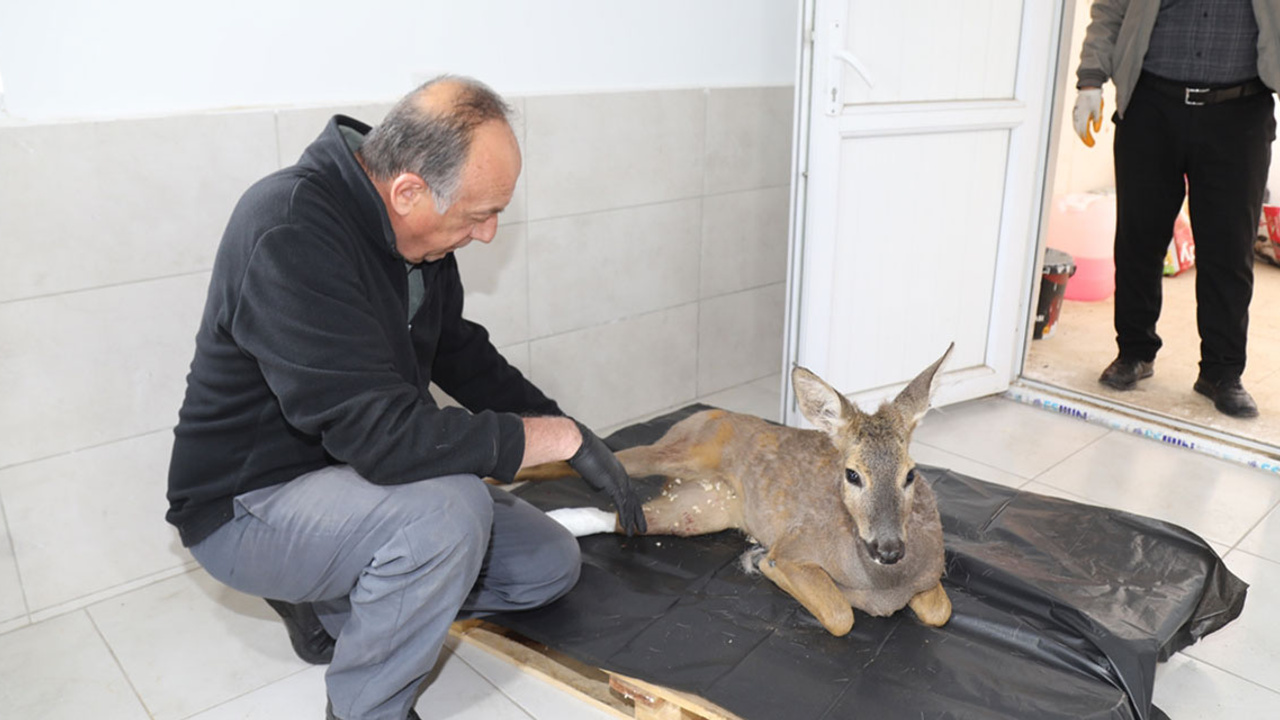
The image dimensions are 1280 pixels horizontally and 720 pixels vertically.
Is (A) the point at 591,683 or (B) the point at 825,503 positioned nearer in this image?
(A) the point at 591,683

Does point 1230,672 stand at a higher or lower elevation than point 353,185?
lower

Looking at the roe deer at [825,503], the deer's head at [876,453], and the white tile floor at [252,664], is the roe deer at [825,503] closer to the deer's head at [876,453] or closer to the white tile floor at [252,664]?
the deer's head at [876,453]

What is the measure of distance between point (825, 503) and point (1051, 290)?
3705mm

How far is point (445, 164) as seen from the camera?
2426mm

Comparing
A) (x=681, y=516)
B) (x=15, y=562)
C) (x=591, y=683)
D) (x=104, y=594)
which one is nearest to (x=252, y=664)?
(x=104, y=594)

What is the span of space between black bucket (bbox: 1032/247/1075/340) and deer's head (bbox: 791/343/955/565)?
3.60 metres

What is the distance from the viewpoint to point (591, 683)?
9.52 ft

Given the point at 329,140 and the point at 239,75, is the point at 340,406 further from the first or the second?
the point at 239,75

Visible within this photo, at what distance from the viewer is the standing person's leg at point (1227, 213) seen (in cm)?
469

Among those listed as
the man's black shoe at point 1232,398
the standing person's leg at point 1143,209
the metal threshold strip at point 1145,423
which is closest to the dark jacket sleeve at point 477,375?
the metal threshold strip at point 1145,423

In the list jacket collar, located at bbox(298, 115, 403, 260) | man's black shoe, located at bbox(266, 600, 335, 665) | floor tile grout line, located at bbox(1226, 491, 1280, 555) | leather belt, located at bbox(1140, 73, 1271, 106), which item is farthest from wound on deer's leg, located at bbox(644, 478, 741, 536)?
leather belt, located at bbox(1140, 73, 1271, 106)

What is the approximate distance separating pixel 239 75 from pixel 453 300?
1109 mm

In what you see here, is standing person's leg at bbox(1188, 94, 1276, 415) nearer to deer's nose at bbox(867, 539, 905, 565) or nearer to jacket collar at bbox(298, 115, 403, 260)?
deer's nose at bbox(867, 539, 905, 565)

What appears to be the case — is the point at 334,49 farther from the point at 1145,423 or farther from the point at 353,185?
the point at 1145,423
